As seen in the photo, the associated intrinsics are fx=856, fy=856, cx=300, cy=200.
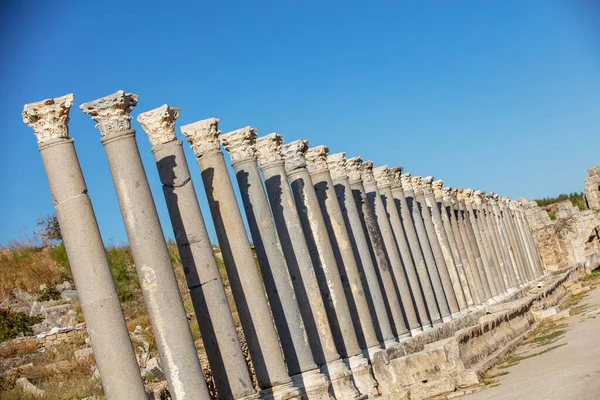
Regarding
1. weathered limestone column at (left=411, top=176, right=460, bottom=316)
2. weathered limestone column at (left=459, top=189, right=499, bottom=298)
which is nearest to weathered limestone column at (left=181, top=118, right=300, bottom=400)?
weathered limestone column at (left=411, top=176, right=460, bottom=316)

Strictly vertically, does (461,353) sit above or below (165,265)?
below

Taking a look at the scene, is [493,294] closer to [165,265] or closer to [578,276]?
[578,276]

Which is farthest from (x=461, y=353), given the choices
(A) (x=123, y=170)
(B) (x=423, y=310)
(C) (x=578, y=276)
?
(C) (x=578, y=276)

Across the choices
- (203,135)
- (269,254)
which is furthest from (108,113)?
(269,254)

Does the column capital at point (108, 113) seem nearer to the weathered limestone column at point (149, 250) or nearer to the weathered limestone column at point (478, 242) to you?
the weathered limestone column at point (149, 250)

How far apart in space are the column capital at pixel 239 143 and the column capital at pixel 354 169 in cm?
807

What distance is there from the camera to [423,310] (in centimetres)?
2866

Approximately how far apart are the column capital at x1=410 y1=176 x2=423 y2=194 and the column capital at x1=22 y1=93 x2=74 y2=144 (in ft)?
73.9

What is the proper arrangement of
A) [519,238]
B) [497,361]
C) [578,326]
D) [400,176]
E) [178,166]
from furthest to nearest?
[519,238] < [400,176] < [578,326] < [497,361] < [178,166]

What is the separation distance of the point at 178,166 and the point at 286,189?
16.5 feet

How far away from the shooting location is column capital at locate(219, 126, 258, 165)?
18359 mm

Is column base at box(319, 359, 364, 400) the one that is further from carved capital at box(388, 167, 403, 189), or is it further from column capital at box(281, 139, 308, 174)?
carved capital at box(388, 167, 403, 189)

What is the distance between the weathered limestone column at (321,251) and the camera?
67.1 feet

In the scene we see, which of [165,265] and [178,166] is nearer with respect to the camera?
[165,265]
